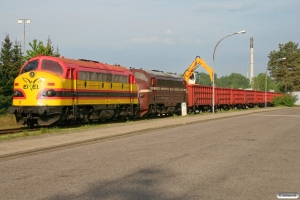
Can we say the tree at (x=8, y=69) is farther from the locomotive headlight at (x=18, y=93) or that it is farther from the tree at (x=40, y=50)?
the locomotive headlight at (x=18, y=93)

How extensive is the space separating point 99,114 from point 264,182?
15846mm

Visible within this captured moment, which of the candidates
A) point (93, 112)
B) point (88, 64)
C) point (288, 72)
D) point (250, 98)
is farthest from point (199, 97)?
point (288, 72)

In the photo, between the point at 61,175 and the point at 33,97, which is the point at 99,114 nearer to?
the point at 33,97

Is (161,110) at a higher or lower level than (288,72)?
lower

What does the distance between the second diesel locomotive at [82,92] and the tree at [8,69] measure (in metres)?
19.8

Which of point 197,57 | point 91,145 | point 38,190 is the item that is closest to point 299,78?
point 197,57

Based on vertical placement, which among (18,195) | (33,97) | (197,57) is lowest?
(18,195)

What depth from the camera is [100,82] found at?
2253 centimetres

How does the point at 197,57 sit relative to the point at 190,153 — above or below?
above

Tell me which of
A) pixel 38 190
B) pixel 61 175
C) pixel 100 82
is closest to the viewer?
pixel 38 190

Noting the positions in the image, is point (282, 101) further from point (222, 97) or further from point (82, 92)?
point (82, 92)

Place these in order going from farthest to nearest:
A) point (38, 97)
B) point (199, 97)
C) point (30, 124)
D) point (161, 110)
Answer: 1. point (199, 97)
2. point (161, 110)
3. point (30, 124)
4. point (38, 97)

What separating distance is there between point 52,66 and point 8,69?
27862 mm

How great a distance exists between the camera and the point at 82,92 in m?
20.8
